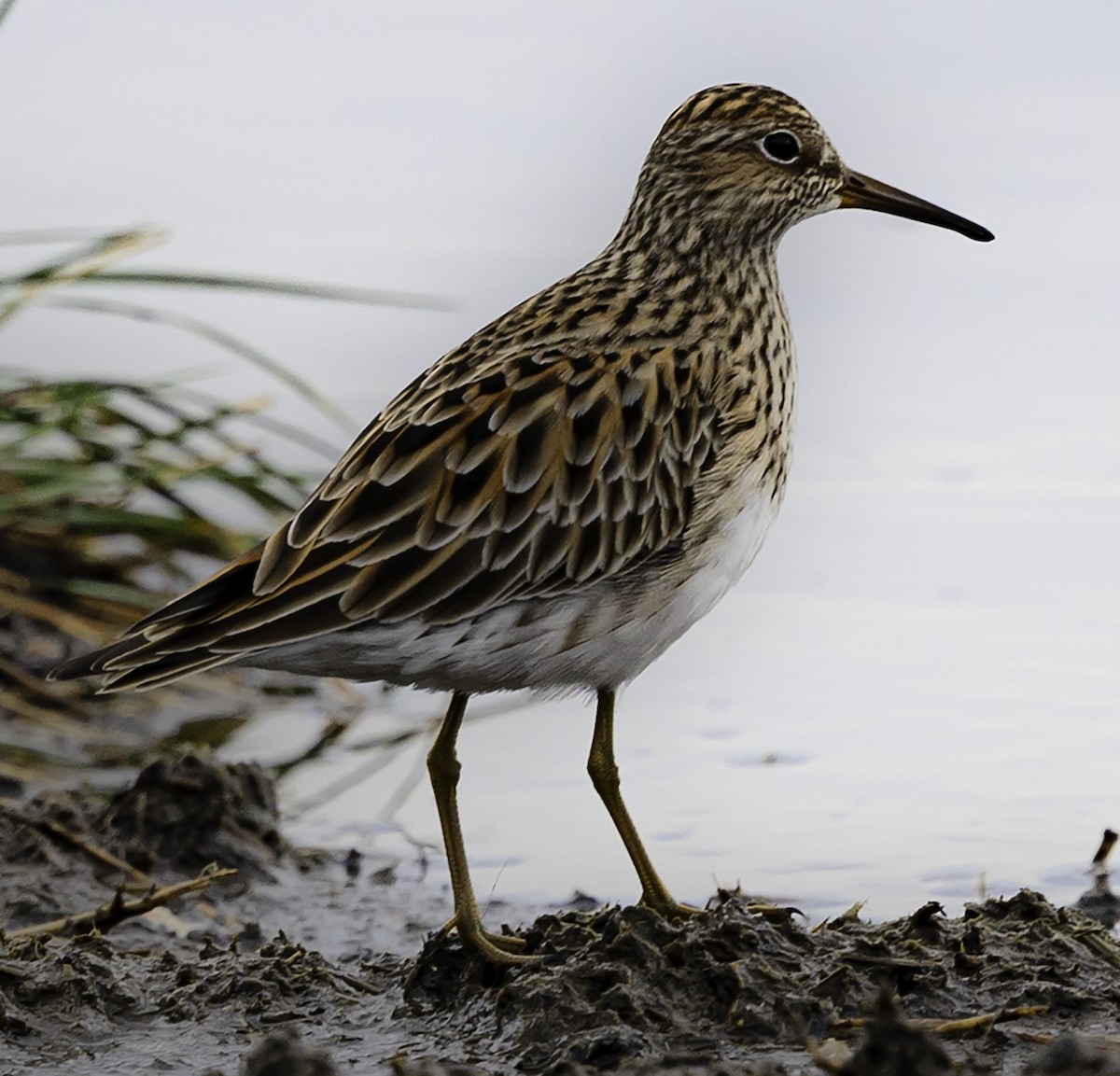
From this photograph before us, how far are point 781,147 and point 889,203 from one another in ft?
1.58

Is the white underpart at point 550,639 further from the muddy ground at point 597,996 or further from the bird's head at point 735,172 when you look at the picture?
the bird's head at point 735,172

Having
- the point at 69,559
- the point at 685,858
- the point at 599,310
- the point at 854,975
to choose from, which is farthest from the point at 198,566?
the point at 854,975

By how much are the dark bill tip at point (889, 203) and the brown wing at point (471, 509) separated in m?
1.17

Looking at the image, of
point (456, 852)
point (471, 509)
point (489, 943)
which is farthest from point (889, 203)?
point (489, 943)

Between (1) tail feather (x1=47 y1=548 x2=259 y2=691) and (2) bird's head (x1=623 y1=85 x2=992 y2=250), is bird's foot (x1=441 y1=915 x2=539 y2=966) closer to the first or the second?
(1) tail feather (x1=47 y1=548 x2=259 y2=691)

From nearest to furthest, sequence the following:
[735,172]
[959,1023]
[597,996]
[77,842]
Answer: [959,1023]
[597,996]
[735,172]
[77,842]

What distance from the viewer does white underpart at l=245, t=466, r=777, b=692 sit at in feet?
18.2

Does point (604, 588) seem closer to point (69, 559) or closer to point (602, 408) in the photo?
point (602, 408)

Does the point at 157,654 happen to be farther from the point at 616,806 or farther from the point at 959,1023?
the point at 959,1023

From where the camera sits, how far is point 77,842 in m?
6.82

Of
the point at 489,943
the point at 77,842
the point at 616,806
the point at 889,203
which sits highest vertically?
the point at 889,203

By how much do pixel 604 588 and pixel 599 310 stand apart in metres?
0.85

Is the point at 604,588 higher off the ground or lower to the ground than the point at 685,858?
higher

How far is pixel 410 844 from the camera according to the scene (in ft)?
24.7
